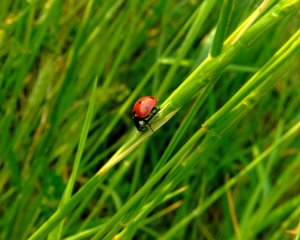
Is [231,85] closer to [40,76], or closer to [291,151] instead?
[291,151]

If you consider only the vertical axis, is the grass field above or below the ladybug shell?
above

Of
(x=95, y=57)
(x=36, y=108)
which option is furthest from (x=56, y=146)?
(x=95, y=57)

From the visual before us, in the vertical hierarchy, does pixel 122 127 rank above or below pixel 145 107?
above

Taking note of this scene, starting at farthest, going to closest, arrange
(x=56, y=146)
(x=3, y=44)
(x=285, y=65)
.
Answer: (x=56, y=146), (x=3, y=44), (x=285, y=65)

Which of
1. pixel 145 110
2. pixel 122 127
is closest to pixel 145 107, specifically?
pixel 145 110

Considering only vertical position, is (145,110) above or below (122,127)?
below

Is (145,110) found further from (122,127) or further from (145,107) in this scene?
(122,127)

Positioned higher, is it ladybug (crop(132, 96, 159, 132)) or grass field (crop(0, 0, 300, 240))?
grass field (crop(0, 0, 300, 240))

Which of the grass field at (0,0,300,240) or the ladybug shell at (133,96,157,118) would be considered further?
the grass field at (0,0,300,240)

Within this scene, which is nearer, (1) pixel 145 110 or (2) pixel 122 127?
(1) pixel 145 110
